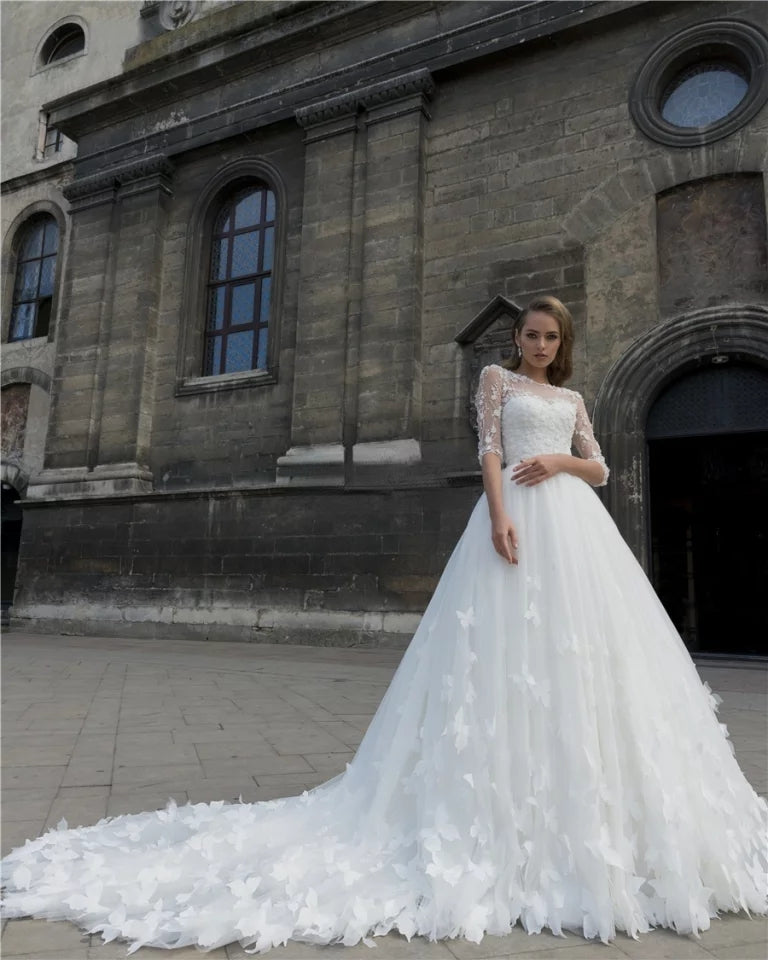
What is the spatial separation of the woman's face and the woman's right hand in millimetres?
640

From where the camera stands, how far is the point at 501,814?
213 centimetres

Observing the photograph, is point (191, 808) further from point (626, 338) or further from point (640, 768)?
point (626, 338)

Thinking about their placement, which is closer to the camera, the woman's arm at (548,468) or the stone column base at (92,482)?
the woman's arm at (548,468)

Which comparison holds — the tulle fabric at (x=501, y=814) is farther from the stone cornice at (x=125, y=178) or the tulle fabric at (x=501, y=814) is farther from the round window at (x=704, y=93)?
the stone cornice at (x=125, y=178)

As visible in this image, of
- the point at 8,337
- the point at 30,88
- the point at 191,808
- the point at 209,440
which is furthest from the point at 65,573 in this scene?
the point at 30,88

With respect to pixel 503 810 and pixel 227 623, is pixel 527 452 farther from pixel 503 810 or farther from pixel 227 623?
pixel 227 623

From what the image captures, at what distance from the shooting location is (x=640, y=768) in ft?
6.98

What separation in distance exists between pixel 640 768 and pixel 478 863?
0.54 meters

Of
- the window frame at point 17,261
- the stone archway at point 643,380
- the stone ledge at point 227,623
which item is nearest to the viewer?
the stone archway at point 643,380

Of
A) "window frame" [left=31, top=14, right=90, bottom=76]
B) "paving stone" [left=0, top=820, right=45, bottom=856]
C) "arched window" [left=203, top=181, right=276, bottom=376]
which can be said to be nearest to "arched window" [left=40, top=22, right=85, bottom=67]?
"window frame" [left=31, top=14, right=90, bottom=76]

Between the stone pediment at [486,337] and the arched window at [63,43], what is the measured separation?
13320 mm

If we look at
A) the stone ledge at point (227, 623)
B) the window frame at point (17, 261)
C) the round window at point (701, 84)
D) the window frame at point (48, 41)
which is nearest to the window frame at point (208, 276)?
the stone ledge at point (227, 623)

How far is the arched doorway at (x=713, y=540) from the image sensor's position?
12.3 metres

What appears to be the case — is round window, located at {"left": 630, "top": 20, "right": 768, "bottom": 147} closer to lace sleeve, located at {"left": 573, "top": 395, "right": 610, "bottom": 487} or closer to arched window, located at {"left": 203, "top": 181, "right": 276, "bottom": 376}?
arched window, located at {"left": 203, "top": 181, "right": 276, "bottom": 376}
